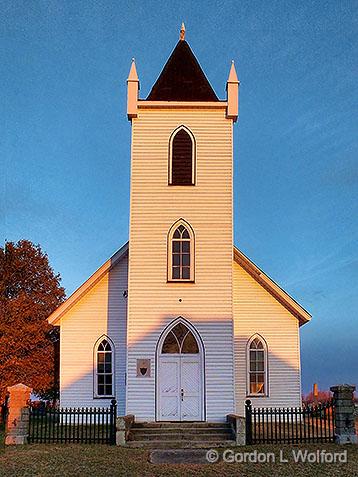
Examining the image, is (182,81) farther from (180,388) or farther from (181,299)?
(180,388)

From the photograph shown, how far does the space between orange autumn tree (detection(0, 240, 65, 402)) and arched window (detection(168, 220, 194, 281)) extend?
11846mm

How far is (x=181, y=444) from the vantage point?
19062mm

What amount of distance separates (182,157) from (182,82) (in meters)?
2.90

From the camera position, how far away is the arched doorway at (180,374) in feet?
70.1

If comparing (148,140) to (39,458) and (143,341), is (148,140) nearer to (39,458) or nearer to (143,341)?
(143,341)

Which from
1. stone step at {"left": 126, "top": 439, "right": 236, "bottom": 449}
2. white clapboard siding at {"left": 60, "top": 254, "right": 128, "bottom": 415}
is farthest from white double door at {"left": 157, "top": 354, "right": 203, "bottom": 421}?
white clapboard siding at {"left": 60, "top": 254, "right": 128, "bottom": 415}

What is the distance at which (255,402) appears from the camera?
25.1 metres

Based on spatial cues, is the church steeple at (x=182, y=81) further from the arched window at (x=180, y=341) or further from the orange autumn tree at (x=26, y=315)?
the orange autumn tree at (x=26, y=315)

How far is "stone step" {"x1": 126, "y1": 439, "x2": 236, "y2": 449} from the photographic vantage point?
18984 mm

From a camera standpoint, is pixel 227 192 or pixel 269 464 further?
pixel 227 192

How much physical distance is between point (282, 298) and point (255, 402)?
3.91 metres

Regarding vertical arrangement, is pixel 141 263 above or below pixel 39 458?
above

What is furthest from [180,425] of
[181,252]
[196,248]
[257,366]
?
[257,366]

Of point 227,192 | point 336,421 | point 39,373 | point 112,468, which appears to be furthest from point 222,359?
point 39,373
